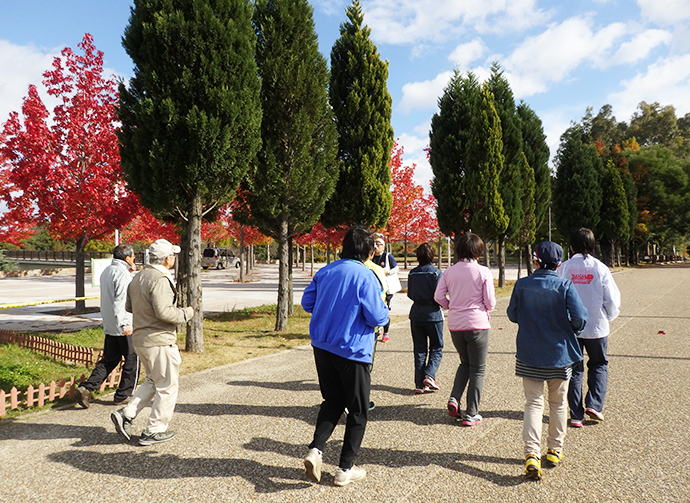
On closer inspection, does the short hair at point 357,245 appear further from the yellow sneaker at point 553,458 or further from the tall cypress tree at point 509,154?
the tall cypress tree at point 509,154

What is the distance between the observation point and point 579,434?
159 inches

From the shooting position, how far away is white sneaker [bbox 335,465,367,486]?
3.20 meters

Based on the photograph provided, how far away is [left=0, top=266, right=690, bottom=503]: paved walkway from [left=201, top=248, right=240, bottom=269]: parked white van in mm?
34112

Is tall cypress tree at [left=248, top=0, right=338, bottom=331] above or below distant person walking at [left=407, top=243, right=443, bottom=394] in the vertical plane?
above

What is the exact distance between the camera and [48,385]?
19.0 ft

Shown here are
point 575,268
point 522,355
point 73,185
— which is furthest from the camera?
point 73,185

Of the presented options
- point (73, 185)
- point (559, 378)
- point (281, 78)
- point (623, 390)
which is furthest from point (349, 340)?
point (73, 185)

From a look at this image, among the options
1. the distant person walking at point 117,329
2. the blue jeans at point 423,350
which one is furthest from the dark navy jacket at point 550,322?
the distant person walking at point 117,329

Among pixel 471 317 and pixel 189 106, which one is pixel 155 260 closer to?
pixel 471 317

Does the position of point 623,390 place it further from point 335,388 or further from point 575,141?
point 575,141

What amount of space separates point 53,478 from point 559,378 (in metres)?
3.80

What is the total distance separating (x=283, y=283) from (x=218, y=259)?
30.7 metres

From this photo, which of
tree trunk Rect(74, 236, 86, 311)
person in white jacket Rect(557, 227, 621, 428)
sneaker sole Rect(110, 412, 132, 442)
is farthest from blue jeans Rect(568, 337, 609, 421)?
tree trunk Rect(74, 236, 86, 311)

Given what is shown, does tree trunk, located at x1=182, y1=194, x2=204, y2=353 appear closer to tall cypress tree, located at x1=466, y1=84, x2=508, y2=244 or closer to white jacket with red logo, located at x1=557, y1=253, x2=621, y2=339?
white jacket with red logo, located at x1=557, y1=253, x2=621, y2=339
